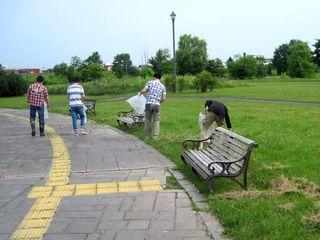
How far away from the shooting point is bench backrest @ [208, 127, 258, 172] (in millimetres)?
6145

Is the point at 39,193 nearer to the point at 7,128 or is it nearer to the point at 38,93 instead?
the point at 38,93

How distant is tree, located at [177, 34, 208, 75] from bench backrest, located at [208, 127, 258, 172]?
3424 inches

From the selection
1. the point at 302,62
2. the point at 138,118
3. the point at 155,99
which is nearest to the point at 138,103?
the point at 138,118

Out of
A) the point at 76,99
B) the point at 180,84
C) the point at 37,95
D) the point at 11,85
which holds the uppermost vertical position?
the point at 37,95

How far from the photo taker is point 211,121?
9.47 metres

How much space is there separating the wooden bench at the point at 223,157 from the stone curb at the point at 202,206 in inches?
8.7

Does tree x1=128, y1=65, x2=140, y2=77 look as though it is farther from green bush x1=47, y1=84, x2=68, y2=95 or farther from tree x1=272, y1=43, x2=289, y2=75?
green bush x1=47, y1=84, x2=68, y2=95

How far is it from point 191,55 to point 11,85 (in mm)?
52441

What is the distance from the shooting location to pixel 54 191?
6801 millimetres

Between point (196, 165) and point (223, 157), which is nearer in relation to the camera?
point (196, 165)

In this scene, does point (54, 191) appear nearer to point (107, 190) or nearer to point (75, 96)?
point (107, 190)

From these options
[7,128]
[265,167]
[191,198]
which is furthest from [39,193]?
[7,128]

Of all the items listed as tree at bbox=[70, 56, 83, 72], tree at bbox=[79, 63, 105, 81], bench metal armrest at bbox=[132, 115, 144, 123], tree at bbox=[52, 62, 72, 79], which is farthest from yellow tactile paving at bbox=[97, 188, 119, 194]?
tree at bbox=[70, 56, 83, 72]

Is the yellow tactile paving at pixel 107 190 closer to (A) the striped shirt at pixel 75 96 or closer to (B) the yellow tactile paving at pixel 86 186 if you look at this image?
(B) the yellow tactile paving at pixel 86 186
